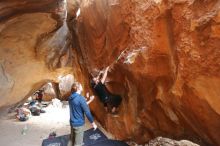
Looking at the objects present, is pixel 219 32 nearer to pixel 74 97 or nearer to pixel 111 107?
pixel 74 97

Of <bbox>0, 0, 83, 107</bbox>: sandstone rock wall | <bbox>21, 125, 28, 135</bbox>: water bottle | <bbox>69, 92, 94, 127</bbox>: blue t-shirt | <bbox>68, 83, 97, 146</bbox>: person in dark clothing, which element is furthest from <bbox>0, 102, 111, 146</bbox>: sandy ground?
<bbox>69, 92, 94, 127</bbox>: blue t-shirt

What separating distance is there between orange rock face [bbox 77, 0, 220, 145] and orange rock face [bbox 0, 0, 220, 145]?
15 mm

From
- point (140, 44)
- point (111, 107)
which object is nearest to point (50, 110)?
point (111, 107)

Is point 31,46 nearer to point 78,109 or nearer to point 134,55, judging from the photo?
point 78,109

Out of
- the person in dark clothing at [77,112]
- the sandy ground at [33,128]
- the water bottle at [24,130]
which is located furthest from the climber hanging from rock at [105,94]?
the water bottle at [24,130]

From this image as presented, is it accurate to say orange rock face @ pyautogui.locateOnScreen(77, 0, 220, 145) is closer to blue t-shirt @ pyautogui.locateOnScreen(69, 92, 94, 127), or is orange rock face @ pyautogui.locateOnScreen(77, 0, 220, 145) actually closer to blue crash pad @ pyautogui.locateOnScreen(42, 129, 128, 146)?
blue crash pad @ pyautogui.locateOnScreen(42, 129, 128, 146)

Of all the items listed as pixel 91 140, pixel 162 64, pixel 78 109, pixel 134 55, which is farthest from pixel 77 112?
pixel 91 140

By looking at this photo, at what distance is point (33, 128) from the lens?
418 inches

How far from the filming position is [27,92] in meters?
12.2

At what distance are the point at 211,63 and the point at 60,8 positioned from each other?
6.52 meters

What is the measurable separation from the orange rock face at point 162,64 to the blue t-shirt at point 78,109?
1126mm

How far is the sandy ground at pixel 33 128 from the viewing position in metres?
9.10

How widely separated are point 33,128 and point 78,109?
555 cm

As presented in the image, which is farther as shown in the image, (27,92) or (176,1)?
(27,92)
